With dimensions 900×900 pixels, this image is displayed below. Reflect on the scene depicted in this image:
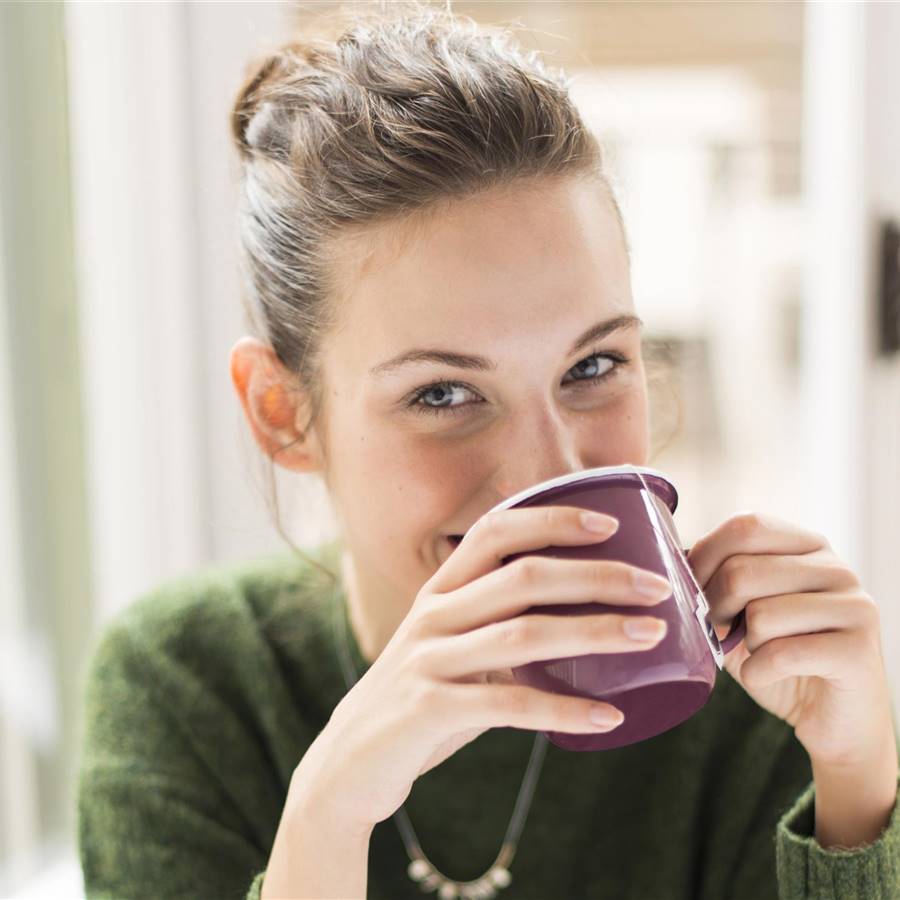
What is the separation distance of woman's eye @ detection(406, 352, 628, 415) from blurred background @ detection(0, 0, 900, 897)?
332 mm

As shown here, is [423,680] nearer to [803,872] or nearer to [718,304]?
[803,872]

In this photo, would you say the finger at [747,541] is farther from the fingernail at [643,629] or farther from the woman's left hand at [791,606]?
the fingernail at [643,629]

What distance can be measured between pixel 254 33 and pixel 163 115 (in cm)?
16

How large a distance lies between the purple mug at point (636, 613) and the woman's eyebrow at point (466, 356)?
7.1 inches

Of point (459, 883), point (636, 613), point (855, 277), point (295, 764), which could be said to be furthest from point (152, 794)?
point (855, 277)

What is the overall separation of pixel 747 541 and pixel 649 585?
0.18 m

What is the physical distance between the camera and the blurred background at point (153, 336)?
1.38 metres

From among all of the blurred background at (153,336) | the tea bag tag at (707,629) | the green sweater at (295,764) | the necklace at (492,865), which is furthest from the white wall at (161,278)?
the tea bag tag at (707,629)

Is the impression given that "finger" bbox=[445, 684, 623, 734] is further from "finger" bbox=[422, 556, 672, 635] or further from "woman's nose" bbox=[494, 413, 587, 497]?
"woman's nose" bbox=[494, 413, 587, 497]

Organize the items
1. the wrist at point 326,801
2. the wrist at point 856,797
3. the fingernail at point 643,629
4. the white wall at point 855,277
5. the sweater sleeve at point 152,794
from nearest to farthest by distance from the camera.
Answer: the fingernail at point 643,629 < the wrist at point 326,801 < the wrist at point 856,797 < the sweater sleeve at point 152,794 < the white wall at point 855,277

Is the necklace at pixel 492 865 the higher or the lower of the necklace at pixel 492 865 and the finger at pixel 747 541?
the lower

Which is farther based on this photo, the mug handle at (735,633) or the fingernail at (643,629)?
the mug handle at (735,633)

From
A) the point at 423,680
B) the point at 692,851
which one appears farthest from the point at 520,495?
the point at 692,851

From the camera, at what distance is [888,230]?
4.44 feet
